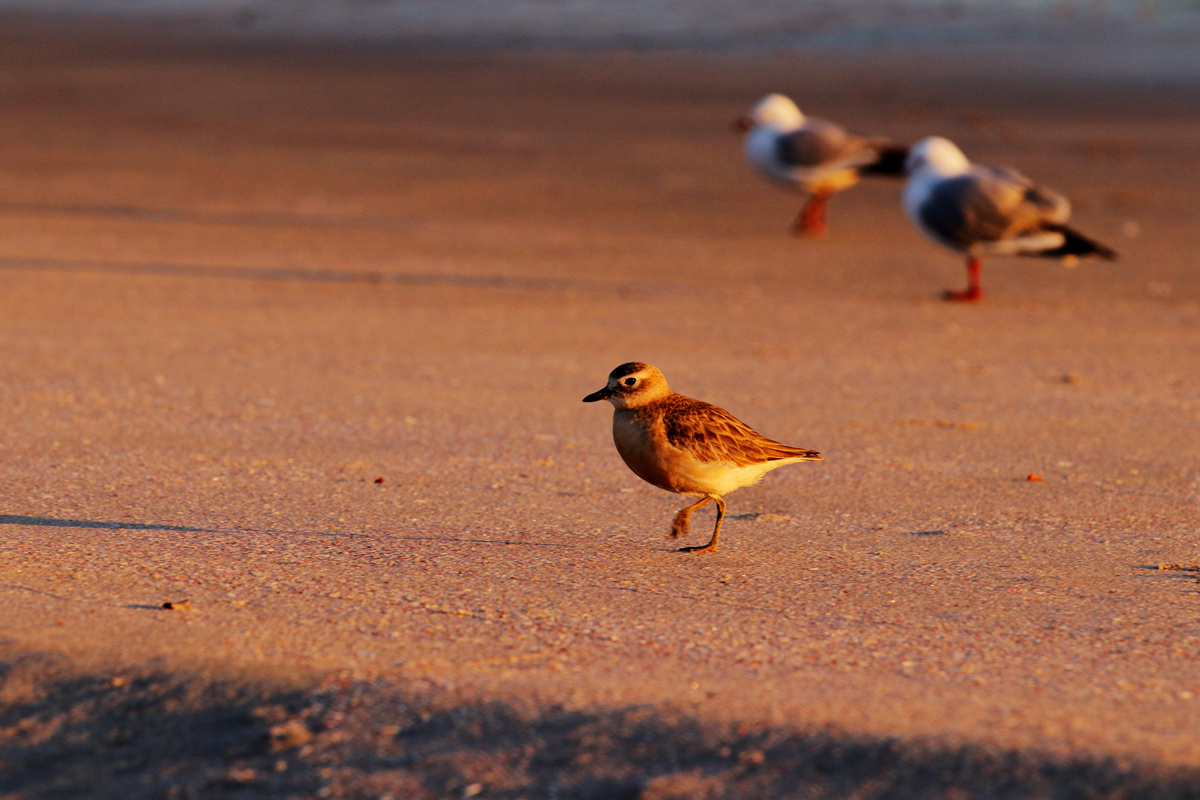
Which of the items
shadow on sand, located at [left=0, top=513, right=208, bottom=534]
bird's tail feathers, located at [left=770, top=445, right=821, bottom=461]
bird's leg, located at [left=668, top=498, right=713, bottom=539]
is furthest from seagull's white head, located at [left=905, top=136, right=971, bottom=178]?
shadow on sand, located at [left=0, top=513, right=208, bottom=534]

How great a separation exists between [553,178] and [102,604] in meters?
13.0

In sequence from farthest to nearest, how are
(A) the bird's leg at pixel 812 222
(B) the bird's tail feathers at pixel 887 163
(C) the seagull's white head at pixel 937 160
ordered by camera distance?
(B) the bird's tail feathers at pixel 887 163
(A) the bird's leg at pixel 812 222
(C) the seagull's white head at pixel 937 160

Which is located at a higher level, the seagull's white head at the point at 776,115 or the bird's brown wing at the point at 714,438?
the seagull's white head at the point at 776,115

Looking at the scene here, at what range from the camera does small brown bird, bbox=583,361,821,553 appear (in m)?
4.70

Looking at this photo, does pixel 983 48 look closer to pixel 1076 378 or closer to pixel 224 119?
pixel 224 119

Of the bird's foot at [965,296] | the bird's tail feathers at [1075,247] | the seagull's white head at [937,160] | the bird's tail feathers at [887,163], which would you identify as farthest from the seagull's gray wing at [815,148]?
the bird's foot at [965,296]

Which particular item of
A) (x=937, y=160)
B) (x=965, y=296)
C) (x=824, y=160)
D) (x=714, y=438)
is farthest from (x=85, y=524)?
(x=824, y=160)

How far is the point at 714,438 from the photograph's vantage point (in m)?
4.74

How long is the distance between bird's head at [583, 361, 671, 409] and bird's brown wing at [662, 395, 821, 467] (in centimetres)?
9

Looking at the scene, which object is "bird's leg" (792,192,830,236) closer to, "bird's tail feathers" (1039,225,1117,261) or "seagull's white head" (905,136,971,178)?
"seagull's white head" (905,136,971,178)

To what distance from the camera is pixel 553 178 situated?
54.7 feet

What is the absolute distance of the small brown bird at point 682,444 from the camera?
15.4 ft

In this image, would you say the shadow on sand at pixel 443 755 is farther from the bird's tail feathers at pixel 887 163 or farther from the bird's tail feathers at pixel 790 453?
the bird's tail feathers at pixel 887 163

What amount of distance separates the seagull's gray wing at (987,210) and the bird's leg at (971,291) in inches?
6.4
